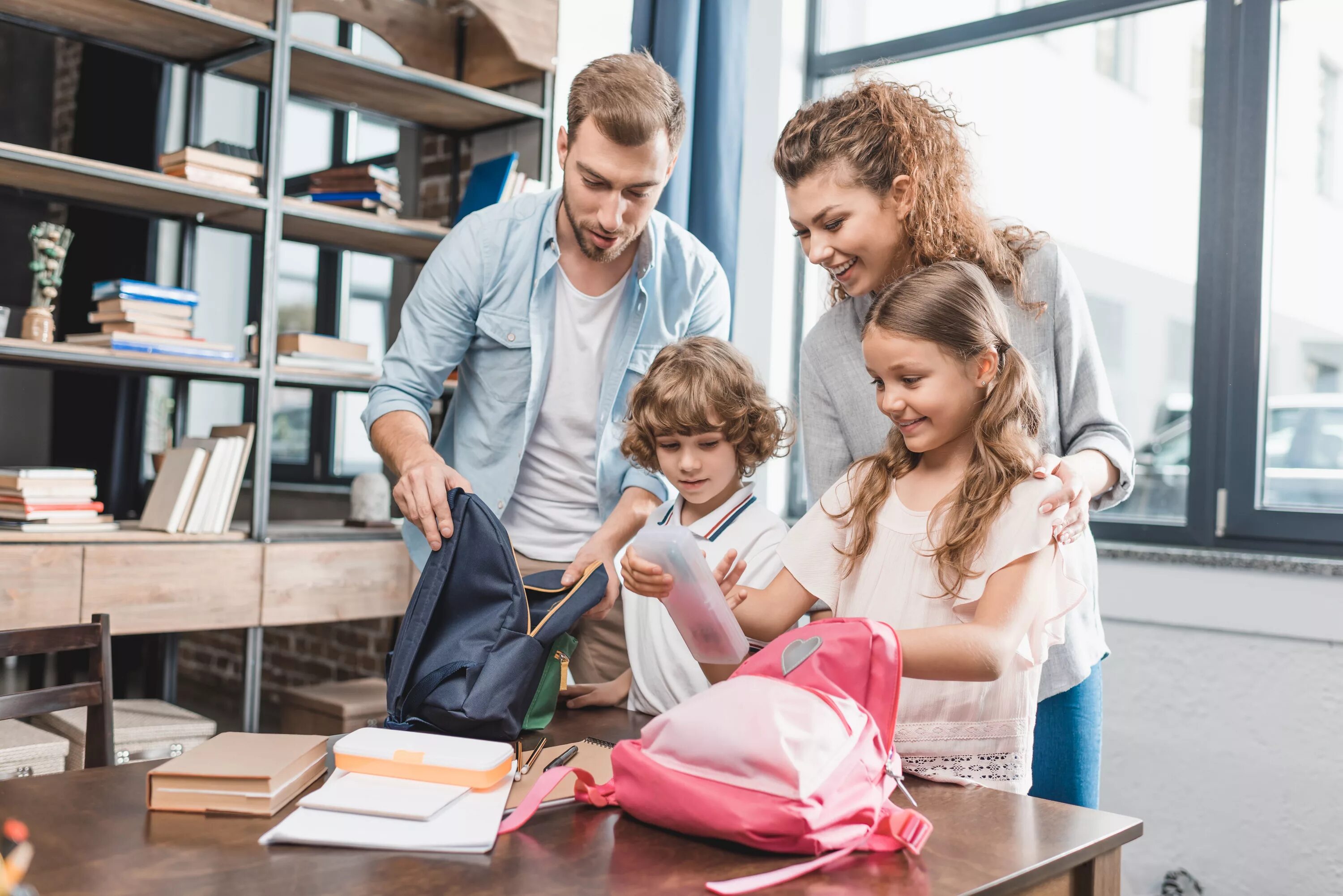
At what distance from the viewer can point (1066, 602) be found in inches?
47.2

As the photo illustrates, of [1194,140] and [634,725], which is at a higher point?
[1194,140]

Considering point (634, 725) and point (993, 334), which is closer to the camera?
point (993, 334)

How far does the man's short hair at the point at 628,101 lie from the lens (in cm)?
162

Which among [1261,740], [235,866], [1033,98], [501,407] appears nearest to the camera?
[235,866]

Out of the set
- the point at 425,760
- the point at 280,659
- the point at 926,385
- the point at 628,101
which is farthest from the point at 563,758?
the point at 280,659

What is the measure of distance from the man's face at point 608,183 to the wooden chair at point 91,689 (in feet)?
2.94

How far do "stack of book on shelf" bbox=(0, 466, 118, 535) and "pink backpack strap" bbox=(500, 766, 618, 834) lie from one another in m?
1.87

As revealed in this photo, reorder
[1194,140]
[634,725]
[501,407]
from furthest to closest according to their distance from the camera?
[1194,140] < [501,407] < [634,725]

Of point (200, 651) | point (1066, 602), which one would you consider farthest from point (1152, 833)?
point (200, 651)

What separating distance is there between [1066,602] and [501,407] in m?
1.01

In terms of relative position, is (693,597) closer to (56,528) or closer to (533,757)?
(533,757)

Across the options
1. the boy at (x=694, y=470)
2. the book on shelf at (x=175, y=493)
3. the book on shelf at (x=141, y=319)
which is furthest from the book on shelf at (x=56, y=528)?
the boy at (x=694, y=470)

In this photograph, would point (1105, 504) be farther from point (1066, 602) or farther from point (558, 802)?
point (558, 802)

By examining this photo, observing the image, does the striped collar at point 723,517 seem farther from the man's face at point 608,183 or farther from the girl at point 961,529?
the man's face at point 608,183
